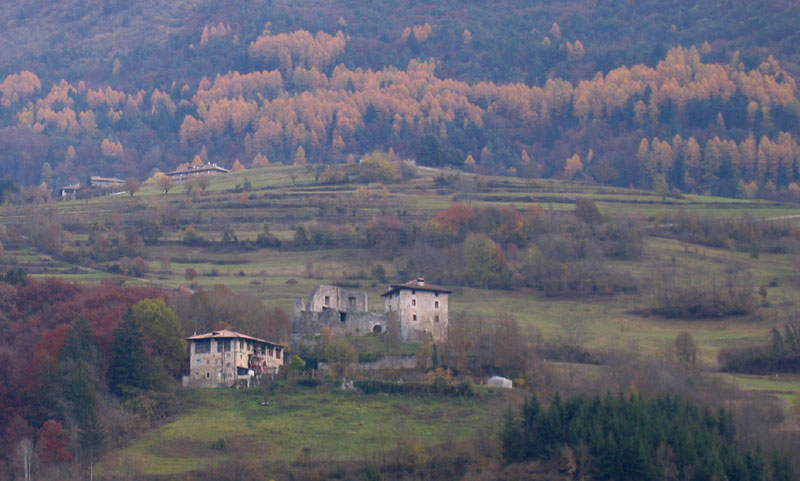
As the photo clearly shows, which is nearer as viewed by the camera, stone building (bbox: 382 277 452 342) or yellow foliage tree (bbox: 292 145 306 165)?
stone building (bbox: 382 277 452 342)

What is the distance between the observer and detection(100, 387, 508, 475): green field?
59.8 meters

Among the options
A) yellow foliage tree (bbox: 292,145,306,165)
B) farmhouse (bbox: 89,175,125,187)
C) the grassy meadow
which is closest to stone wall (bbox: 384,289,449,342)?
the grassy meadow

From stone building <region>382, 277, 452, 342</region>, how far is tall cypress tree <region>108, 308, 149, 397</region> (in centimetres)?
1597

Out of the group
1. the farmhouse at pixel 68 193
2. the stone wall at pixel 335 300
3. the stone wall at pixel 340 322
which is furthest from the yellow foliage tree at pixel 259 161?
the stone wall at pixel 340 322

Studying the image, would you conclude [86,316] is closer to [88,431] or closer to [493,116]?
[88,431]

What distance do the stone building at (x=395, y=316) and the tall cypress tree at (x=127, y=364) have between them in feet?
37.6

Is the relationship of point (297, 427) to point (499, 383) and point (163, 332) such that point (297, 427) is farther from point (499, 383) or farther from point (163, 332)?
point (163, 332)

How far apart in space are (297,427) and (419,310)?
16.6 metres

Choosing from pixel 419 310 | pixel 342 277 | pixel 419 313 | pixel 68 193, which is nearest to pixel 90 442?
pixel 419 313

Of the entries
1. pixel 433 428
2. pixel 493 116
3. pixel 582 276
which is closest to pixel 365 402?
pixel 433 428

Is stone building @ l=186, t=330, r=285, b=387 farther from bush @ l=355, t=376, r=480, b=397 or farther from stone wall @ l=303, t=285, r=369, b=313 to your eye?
stone wall @ l=303, t=285, r=369, b=313

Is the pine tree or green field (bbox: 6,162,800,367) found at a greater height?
green field (bbox: 6,162,800,367)

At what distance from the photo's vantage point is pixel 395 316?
76.9 metres

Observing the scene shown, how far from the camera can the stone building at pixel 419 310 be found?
7706 cm
